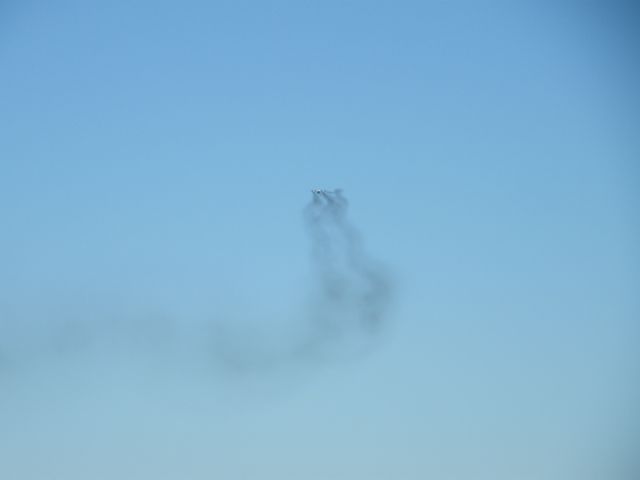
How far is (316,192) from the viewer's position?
46.1m
